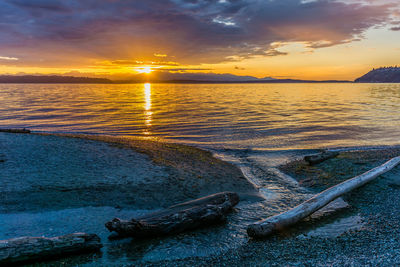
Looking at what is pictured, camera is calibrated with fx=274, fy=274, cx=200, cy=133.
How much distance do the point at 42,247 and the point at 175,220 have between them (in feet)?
9.78

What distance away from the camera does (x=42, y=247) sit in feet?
18.4

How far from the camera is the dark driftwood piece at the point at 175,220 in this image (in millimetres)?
6680

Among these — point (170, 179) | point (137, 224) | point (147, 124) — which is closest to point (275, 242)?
point (137, 224)

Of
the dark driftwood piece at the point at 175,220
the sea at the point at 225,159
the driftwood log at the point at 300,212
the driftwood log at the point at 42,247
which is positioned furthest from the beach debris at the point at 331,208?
the driftwood log at the point at 42,247

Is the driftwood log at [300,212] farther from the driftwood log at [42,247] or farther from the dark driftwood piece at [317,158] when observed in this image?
the driftwood log at [42,247]

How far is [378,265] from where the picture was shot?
5.34m

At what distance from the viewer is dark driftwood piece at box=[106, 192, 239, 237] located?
263 inches

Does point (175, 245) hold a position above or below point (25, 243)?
below

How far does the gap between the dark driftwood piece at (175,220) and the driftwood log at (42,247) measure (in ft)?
2.42

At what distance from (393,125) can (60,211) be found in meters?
32.0

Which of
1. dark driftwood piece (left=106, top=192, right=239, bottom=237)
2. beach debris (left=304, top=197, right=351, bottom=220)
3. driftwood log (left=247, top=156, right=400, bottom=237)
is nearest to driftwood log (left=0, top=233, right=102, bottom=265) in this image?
dark driftwood piece (left=106, top=192, right=239, bottom=237)

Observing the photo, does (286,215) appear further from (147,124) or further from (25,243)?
(147,124)

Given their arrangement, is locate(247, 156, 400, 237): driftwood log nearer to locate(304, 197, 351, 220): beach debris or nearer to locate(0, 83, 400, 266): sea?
locate(304, 197, 351, 220): beach debris

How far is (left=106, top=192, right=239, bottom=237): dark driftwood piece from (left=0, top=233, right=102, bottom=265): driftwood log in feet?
2.42
